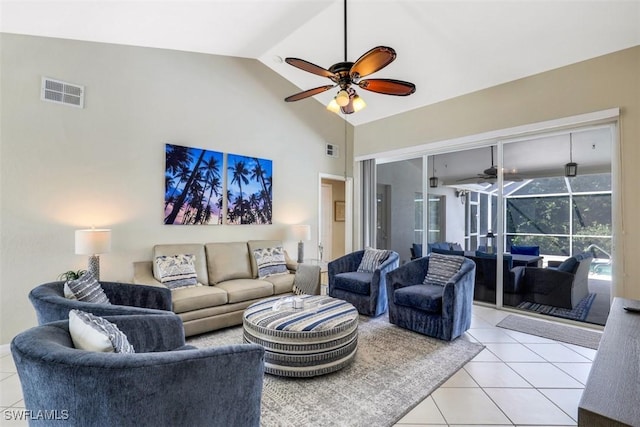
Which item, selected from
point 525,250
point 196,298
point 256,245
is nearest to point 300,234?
point 256,245

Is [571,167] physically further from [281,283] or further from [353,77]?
[281,283]

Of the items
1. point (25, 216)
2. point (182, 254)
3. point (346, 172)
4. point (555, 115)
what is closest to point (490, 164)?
point (555, 115)

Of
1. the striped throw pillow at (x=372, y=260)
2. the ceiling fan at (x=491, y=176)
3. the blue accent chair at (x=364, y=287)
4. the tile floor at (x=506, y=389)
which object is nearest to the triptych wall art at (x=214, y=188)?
the blue accent chair at (x=364, y=287)

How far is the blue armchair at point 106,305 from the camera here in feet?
6.31

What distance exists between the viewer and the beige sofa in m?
3.29

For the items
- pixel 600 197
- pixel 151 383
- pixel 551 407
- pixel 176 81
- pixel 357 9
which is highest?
pixel 357 9

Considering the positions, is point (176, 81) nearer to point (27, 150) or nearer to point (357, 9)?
point (27, 150)

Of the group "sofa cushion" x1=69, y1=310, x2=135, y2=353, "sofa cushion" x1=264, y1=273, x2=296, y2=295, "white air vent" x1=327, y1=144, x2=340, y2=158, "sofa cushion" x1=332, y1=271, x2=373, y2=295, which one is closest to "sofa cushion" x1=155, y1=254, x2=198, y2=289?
"sofa cushion" x1=264, y1=273, x2=296, y2=295

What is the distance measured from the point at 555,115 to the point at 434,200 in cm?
207

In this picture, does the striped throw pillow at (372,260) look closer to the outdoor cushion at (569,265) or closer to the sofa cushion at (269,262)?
the sofa cushion at (269,262)

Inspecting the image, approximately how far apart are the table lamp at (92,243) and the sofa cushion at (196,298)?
828 millimetres

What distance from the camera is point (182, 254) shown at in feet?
12.6

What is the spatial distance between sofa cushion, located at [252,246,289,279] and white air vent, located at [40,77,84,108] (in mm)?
2713

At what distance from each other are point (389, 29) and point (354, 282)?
3233 millimetres
